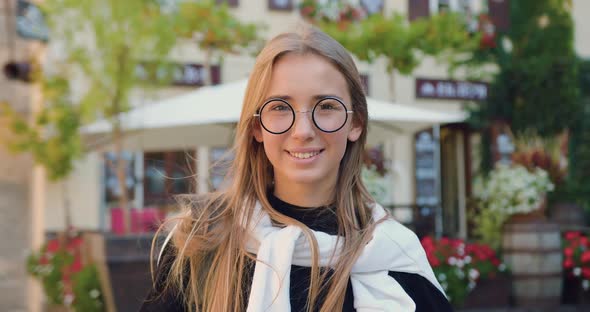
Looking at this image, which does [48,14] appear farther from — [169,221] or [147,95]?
[169,221]

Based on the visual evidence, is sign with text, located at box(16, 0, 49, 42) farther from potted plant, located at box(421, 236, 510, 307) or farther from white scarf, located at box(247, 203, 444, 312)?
white scarf, located at box(247, 203, 444, 312)

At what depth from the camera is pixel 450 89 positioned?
1286 centimetres

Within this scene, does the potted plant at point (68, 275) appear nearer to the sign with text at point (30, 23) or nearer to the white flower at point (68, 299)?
the white flower at point (68, 299)

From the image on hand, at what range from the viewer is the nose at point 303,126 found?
1565 mm

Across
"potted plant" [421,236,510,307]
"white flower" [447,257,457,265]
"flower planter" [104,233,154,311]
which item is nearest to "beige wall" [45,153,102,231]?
"flower planter" [104,233,154,311]

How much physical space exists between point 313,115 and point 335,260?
0.30 meters

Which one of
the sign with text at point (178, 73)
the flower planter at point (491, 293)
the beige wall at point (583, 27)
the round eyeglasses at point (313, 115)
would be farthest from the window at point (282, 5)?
the round eyeglasses at point (313, 115)

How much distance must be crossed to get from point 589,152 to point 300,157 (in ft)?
31.0

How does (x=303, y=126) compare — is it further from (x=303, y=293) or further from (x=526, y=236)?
(x=526, y=236)

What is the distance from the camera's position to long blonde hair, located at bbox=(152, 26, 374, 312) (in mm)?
1567

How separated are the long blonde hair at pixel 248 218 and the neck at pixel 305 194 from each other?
0.11ft

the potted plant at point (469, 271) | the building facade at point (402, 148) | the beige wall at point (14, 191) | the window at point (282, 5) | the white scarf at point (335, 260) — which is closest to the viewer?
the white scarf at point (335, 260)

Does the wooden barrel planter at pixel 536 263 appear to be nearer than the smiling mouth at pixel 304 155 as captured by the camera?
No

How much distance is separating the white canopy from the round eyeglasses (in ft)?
12.6
